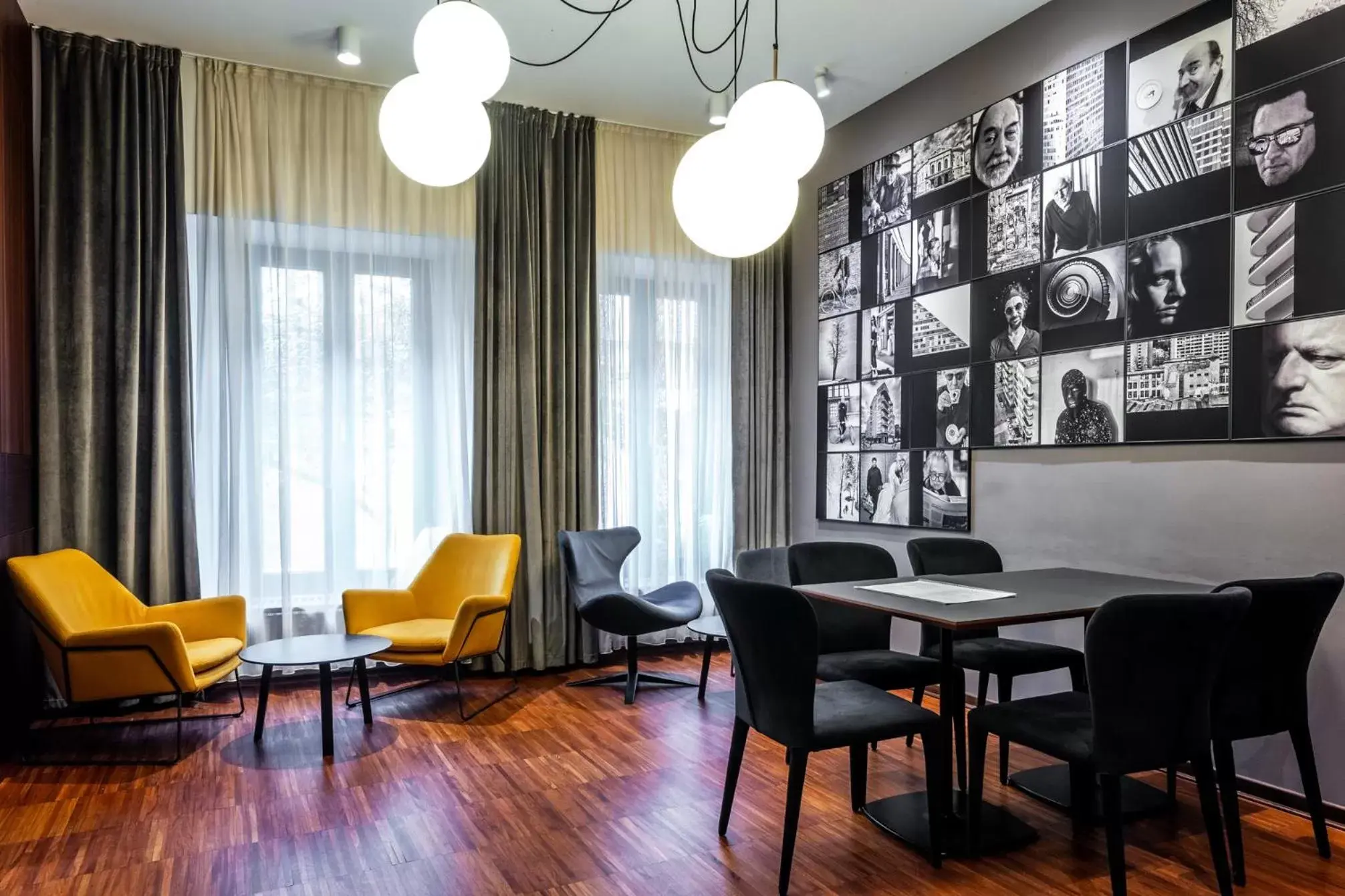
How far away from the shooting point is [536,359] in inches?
197

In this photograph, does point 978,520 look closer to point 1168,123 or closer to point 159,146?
point 1168,123

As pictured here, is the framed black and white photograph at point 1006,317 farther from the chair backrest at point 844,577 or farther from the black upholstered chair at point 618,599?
the black upholstered chair at point 618,599

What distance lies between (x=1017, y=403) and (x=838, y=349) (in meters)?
1.45

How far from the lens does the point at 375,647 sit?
12.5ft

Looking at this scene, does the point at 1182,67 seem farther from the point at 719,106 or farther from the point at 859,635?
the point at 859,635

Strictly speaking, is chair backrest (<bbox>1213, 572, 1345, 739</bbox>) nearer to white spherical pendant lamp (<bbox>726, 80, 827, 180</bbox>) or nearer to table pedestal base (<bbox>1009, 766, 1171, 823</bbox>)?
table pedestal base (<bbox>1009, 766, 1171, 823</bbox>)

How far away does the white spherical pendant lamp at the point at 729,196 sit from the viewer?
2.21 metres

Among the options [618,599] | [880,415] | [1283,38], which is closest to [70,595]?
[618,599]

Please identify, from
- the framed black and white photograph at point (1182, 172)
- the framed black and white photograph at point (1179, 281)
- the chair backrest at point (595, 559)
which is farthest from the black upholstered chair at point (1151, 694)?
the chair backrest at point (595, 559)

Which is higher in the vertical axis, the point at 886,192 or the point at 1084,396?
the point at 886,192

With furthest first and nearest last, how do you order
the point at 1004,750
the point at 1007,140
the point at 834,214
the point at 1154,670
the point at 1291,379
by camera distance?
1. the point at 834,214
2. the point at 1007,140
3. the point at 1004,750
4. the point at 1291,379
5. the point at 1154,670

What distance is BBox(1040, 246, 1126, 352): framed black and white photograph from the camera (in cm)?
359

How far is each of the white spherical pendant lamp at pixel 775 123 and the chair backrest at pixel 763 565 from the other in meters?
1.50

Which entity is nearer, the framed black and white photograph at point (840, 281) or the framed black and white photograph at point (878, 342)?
the framed black and white photograph at point (878, 342)
